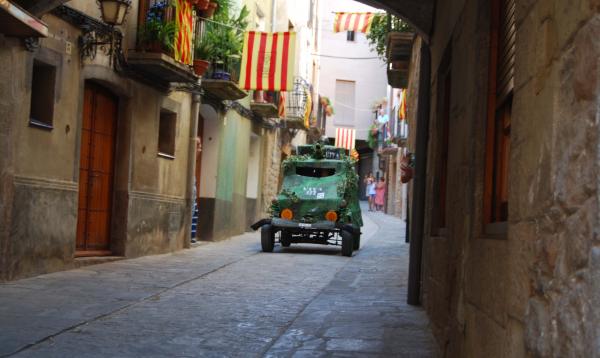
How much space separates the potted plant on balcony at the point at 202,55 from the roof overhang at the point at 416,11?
262 inches

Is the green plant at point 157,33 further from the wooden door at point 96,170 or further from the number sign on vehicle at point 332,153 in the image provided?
the number sign on vehicle at point 332,153

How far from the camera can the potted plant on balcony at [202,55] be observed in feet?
46.6

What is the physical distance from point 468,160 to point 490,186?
15.2 inches

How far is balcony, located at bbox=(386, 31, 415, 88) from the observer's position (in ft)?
45.3

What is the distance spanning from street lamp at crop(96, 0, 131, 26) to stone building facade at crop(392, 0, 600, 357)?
6.16m

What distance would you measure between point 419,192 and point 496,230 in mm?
4538

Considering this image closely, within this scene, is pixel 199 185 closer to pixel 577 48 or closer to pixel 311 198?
pixel 311 198

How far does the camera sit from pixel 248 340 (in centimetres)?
607

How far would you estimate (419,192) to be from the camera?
826cm

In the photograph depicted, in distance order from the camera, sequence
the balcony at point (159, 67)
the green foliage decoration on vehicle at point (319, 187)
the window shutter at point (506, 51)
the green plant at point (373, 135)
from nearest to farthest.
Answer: the window shutter at point (506, 51) < the balcony at point (159, 67) < the green foliage decoration on vehicle at point (319, 187) < the green plant at point (373, 135)

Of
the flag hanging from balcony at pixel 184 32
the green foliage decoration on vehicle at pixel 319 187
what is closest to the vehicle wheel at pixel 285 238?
the green foliage decoration on vehicle at pixel 319 187

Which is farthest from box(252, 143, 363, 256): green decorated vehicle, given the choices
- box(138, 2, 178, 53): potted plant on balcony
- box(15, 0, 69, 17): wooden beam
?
box(15, 0, 69, 17): wooden beam

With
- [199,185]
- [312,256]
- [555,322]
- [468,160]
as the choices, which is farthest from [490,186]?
[199,185]

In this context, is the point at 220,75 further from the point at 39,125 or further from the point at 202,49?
the point at 39,125
